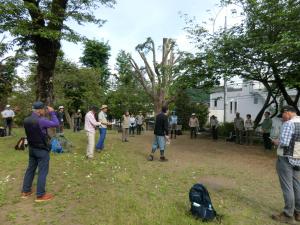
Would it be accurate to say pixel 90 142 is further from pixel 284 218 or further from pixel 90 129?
pixel 284 218

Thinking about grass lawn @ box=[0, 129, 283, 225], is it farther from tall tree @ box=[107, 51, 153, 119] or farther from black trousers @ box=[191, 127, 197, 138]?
tall tree @ box=[107, 51, 153, 119]

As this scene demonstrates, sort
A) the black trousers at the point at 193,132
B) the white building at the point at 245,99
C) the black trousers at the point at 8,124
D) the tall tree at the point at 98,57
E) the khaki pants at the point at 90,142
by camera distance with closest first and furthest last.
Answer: the khaki pants at the point at 90,142 → the black trousers at the point at 8,124 → the black trousers at the point at 193,132 → the white building at the point at 245,99 → the tall tree at the point at 98,57

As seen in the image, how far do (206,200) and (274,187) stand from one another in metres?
3.09

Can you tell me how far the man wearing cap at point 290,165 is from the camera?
17.5 ft

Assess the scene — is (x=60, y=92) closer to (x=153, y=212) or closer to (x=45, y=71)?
(x=45, y=71)

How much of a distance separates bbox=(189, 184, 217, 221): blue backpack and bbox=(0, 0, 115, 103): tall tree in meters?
7.93

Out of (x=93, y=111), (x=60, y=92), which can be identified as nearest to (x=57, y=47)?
(x=93, y=111)

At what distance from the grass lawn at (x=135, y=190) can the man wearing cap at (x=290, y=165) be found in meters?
0.45

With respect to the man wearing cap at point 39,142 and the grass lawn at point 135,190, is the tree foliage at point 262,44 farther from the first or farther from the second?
the man wearing cap at point 39,142

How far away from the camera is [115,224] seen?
16.6 ft

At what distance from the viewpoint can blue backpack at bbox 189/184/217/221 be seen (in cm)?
526

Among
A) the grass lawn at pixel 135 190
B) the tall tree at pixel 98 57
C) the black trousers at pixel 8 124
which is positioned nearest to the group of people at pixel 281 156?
the grass lawn at pixel 135 190

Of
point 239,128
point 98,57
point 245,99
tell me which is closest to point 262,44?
point 239,128

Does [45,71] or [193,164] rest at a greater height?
[45,71]
